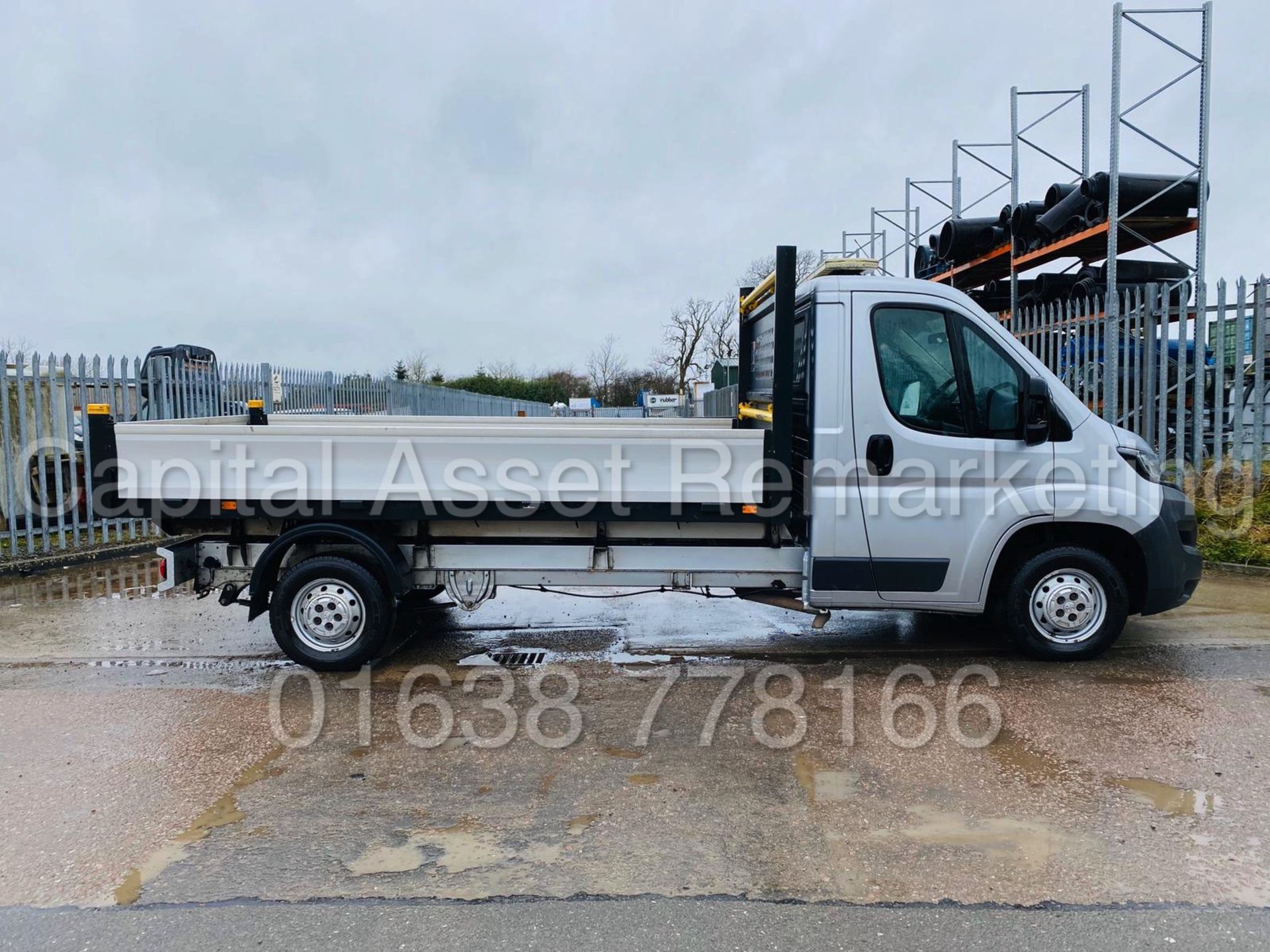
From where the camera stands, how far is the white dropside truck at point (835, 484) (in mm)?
5820

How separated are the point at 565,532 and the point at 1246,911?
412cm

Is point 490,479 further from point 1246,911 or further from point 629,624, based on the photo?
point 1246,911

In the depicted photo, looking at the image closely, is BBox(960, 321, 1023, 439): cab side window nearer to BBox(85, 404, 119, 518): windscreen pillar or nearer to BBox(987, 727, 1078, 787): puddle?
BBox(987, 727, 1078, 787): puddle

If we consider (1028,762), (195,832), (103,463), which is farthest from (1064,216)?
(195,832)

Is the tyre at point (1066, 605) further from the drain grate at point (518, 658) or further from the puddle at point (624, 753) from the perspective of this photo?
the drain grate at point (518, 658)

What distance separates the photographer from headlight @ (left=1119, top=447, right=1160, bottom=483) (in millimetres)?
5906

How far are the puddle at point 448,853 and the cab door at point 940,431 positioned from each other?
3144 millimetres

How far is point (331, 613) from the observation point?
6055 millimetres

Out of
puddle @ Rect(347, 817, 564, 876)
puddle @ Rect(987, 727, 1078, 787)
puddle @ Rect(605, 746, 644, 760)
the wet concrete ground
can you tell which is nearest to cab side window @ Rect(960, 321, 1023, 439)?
the wet concrete ground

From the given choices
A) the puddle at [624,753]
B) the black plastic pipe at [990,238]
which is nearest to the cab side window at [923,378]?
the puddle at [624,753]

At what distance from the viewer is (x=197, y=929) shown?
3.24m

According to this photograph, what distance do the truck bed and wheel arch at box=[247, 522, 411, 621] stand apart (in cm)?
23

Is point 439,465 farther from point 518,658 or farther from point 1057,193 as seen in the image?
point 1057,193

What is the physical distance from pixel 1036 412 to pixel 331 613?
4.67 metres
